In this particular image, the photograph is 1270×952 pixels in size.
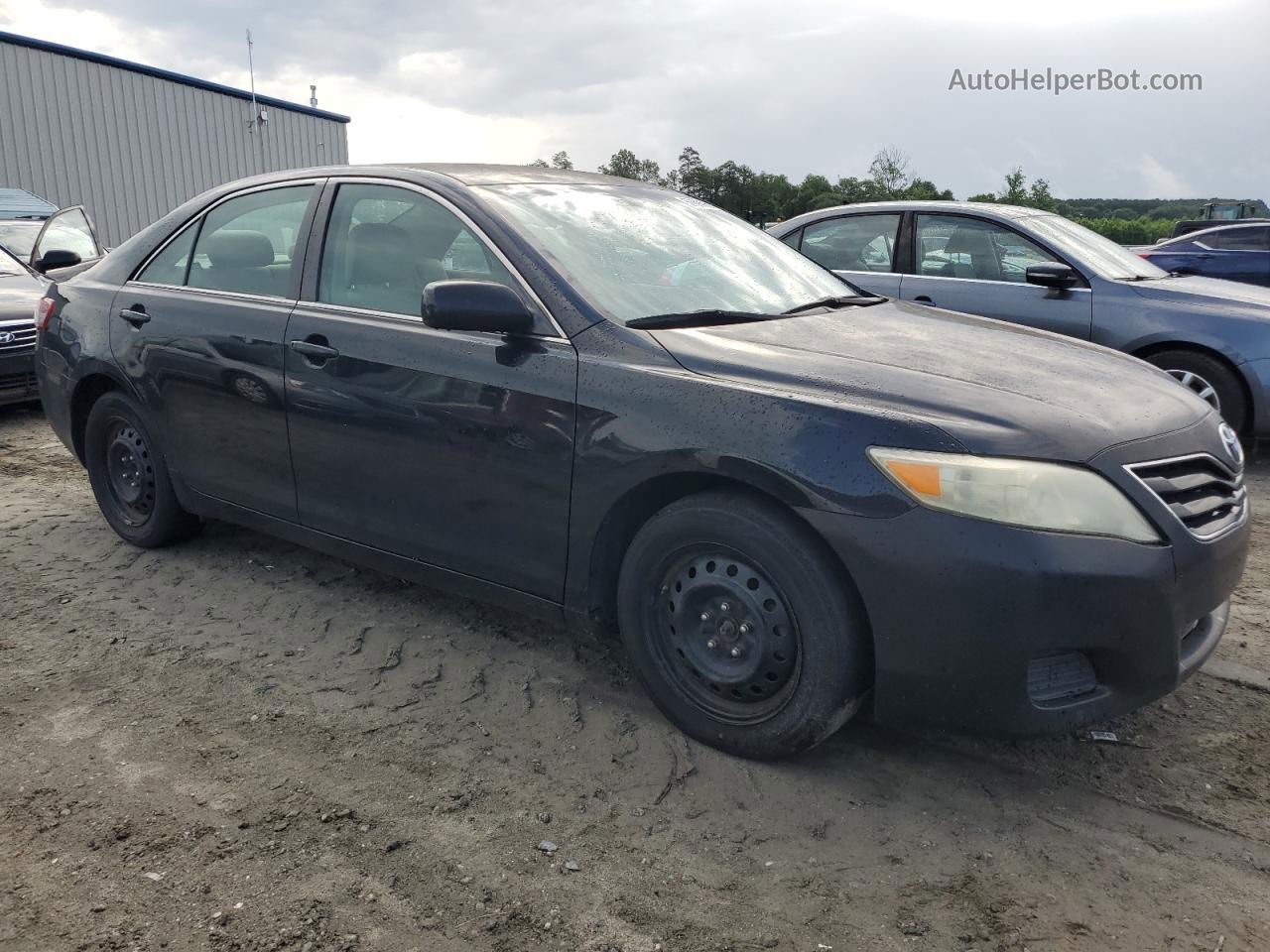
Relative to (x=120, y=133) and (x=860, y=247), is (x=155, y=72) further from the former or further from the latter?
(x=860, y=247)

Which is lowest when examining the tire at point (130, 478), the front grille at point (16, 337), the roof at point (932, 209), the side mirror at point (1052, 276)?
the tire at point (130, 478)

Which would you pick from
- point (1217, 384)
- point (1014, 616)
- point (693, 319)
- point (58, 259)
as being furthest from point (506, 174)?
point (1217, 384)

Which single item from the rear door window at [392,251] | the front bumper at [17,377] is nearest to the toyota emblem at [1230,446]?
the rear door window at [392,251]

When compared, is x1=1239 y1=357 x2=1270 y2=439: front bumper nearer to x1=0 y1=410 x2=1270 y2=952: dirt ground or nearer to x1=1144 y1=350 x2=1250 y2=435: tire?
x1=1144 y1=350 x2=1250 y2=435: tire

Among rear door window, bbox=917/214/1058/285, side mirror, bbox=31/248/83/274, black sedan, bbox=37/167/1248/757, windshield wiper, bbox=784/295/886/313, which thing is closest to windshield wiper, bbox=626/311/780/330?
black sedan, bbox=37/167/1248/757

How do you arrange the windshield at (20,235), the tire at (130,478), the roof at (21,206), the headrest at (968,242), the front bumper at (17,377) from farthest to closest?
the roof at (21,206) → the windshield at (20,235) → the front bumper at (17,377) → the headrest at (968,242) → the tire at (130,478)

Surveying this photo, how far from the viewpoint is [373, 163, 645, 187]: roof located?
362cm

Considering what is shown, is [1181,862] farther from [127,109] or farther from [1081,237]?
[127,109]

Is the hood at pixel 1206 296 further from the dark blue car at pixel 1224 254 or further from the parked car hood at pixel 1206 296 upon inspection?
the dark blue car at pixel 1224 254

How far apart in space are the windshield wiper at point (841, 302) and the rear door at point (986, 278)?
2892mm

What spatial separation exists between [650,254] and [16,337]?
6064 millimetres

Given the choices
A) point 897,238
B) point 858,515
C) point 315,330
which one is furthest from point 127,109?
point 858,515

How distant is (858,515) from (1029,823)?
0.89m

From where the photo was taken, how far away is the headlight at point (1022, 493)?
7.97ft
